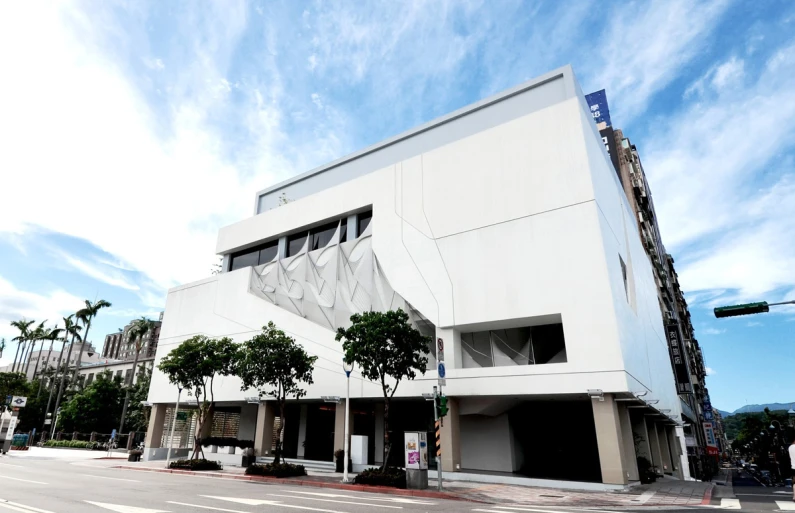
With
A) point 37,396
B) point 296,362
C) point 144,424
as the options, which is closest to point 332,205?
point 296,362

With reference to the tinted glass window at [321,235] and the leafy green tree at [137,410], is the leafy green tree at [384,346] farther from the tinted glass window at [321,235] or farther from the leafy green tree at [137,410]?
the leafy green tree at [137,410]

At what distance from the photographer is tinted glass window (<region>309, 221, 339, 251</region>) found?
33.9 meters

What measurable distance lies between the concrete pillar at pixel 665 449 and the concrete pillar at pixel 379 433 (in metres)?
23.1

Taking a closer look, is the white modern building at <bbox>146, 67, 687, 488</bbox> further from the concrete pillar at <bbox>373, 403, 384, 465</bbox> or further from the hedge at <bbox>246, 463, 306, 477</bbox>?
the hedge at <bbox>246, 463, 306, 477</bbox>

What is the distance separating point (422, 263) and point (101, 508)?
19.2 m

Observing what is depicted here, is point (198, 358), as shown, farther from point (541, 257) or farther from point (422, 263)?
point (541, 257)

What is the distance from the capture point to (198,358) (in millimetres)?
26844

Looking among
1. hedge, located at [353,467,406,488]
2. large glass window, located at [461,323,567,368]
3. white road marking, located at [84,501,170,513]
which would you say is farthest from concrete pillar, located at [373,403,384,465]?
white road marking, located at [84,501,170,513]

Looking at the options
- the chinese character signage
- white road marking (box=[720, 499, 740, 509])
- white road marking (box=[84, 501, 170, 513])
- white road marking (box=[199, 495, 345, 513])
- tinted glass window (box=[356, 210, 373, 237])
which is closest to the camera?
white road marking (box=[84, 501, 170, 513])

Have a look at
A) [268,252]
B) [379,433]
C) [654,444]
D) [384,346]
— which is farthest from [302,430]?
[654,444]

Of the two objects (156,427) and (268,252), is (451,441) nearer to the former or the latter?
(268,252)

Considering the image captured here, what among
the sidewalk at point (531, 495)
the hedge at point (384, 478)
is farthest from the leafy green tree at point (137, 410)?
the hedge at point (384, 478)

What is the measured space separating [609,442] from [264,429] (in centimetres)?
2144

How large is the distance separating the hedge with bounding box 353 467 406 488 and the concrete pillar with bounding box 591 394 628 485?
27.6 feet
